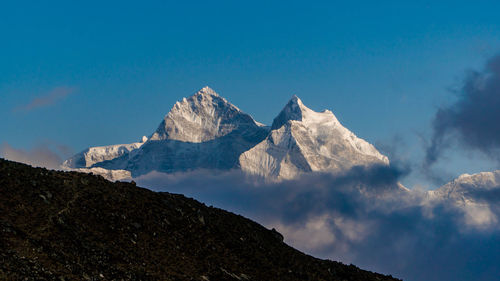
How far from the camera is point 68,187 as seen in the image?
88062 millimetres

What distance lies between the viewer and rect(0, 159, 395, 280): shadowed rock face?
69.6 m

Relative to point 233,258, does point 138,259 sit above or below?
below

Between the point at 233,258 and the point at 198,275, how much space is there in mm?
9322

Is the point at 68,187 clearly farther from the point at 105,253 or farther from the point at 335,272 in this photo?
the point at 335,272

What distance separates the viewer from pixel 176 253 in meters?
81.6

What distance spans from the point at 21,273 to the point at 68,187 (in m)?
27.1

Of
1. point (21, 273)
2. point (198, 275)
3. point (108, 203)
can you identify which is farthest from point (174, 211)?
point (21, 273)

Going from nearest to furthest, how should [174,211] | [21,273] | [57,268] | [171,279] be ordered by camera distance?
[21,273] < [57,268] < [171,279] < [174,211]

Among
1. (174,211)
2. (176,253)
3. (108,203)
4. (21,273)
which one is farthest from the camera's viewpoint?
(174,211)

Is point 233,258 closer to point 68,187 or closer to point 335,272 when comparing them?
point 335,272

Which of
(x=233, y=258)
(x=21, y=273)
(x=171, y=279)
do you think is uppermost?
(x=233, y=258)

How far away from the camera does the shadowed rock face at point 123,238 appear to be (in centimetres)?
6962

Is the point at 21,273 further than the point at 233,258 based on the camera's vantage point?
No

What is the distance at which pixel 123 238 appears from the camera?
262 ft
